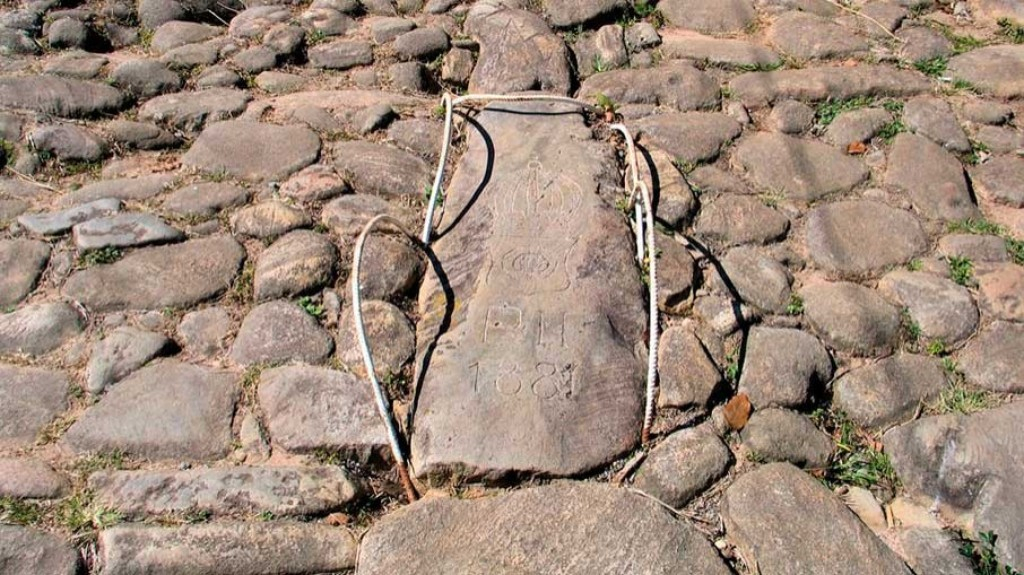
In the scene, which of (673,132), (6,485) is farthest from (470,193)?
(6,485)

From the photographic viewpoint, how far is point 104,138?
10.7ft

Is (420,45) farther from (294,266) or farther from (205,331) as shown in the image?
(205,331)

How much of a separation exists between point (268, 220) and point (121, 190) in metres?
0.54

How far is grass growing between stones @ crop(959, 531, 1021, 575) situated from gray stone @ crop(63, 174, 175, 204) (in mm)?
2561

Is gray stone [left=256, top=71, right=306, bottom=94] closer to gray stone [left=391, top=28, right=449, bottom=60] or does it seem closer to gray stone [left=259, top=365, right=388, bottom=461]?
gray stone [left=391, top=28, right=449, bottom=60]

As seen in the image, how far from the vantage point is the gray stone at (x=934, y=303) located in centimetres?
273

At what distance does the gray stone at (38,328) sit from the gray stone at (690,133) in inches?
76.9

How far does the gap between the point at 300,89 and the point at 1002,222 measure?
2.56 metres

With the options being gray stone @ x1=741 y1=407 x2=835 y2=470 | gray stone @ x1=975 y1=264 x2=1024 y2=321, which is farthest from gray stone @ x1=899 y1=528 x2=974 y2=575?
gray stone @ x1=975 y1=264 x2=1024 y2=321

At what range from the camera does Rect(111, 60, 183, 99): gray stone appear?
3502 mm

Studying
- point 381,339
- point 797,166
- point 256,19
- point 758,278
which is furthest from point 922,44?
point 256,19

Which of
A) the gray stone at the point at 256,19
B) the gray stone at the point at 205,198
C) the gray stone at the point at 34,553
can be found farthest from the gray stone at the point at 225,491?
the gray stone at the point at 256,19

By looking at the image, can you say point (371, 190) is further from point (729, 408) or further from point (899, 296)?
point (899, 296)

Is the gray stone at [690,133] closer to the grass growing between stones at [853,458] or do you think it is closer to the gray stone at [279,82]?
the grass growing between stones at [853,458]
